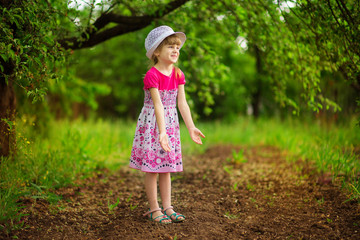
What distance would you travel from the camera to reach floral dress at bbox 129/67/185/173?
2805 millimetres

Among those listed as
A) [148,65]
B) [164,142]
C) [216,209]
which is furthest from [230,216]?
[148,65]

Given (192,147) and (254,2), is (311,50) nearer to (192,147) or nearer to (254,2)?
(254,2)

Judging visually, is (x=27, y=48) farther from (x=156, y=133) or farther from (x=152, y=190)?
(x=152, y=190)

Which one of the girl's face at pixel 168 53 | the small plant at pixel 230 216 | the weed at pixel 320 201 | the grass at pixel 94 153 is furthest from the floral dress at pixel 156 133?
the weed at pixel 320 201

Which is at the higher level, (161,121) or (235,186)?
(161,121)

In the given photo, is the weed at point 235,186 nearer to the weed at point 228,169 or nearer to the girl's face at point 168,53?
the weed at point 228,169

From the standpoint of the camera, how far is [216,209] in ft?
10.6

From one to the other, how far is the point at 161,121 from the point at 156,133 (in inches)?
6.8

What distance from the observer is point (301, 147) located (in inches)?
199

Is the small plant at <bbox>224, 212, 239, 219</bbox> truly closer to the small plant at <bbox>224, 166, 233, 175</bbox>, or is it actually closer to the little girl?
the little girl

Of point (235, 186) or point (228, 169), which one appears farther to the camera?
point (228, 169)

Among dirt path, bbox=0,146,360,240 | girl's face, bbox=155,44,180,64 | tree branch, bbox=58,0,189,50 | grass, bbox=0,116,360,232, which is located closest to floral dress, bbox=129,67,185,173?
girl's face, bbox=155,44,180,64

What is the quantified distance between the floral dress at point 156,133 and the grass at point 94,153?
3.54 feet

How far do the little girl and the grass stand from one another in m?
1.08
